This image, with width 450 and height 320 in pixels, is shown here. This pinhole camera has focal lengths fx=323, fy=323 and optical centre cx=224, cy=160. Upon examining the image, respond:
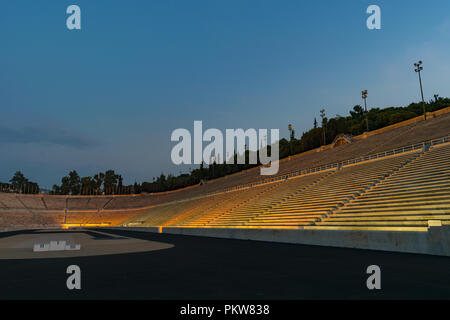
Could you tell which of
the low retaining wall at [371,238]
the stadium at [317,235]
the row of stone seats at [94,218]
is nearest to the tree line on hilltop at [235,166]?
the row of stone seats at [94,218]

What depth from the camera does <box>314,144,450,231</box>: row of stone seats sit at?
12070 mm

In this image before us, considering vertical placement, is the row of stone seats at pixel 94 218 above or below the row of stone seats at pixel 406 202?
below

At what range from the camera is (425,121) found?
101ft

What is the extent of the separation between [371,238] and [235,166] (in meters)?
72.8

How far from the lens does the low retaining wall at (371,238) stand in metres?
10.2

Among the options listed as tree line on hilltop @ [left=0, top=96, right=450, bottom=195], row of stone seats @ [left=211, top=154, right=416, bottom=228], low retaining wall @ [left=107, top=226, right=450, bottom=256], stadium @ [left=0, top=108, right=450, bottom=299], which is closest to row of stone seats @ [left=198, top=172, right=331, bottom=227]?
stadium @ [left=0, top=108, right=450, bottom=299]

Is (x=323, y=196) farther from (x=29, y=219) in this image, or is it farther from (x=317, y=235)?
(x=29, y=219)

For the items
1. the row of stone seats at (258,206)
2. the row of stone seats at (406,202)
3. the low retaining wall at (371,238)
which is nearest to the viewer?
the low retaining wall at (371,238)

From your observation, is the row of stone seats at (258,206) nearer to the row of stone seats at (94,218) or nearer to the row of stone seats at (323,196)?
the row of stone seats at (323,196)

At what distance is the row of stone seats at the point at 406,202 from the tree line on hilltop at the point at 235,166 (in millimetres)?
45415
